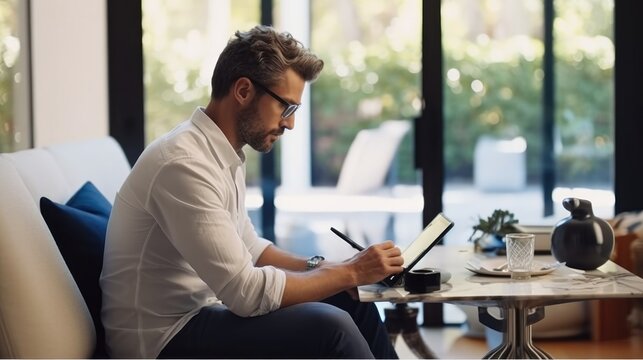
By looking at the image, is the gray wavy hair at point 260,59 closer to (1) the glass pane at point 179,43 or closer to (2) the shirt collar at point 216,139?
(2) the shirt collar at point 216,139

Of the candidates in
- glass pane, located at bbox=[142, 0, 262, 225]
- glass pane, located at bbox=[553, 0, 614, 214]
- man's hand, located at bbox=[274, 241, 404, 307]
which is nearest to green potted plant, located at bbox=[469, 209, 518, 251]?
man's hand, located at bbox=[274, 241, 404, 307]

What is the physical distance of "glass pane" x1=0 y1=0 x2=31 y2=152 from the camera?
→ 3.71 m

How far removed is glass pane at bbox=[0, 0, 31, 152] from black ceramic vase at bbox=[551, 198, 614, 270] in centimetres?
215

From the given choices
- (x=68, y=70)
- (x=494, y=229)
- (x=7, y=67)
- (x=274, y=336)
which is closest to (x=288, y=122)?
(x=274, y=336)

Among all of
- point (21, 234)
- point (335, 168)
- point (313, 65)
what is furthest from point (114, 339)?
point (335, 168)

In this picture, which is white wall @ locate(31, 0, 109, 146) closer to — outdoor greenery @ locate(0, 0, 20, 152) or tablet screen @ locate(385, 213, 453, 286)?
outdoor greenery @ locate(0, 0, 20, 152)

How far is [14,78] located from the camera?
12.4 ft

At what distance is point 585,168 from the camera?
4.54 metres

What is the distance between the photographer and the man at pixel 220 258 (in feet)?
7.41

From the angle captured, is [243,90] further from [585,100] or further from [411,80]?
[585,100]

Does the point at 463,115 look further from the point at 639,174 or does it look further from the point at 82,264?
the point at 82,264

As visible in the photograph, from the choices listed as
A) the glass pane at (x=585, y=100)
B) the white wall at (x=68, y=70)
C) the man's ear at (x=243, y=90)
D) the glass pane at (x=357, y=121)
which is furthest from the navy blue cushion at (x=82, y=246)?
the glass pane at (x=585, y=100)

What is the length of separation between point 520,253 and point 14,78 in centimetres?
218

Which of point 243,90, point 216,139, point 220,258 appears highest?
point 243,90
